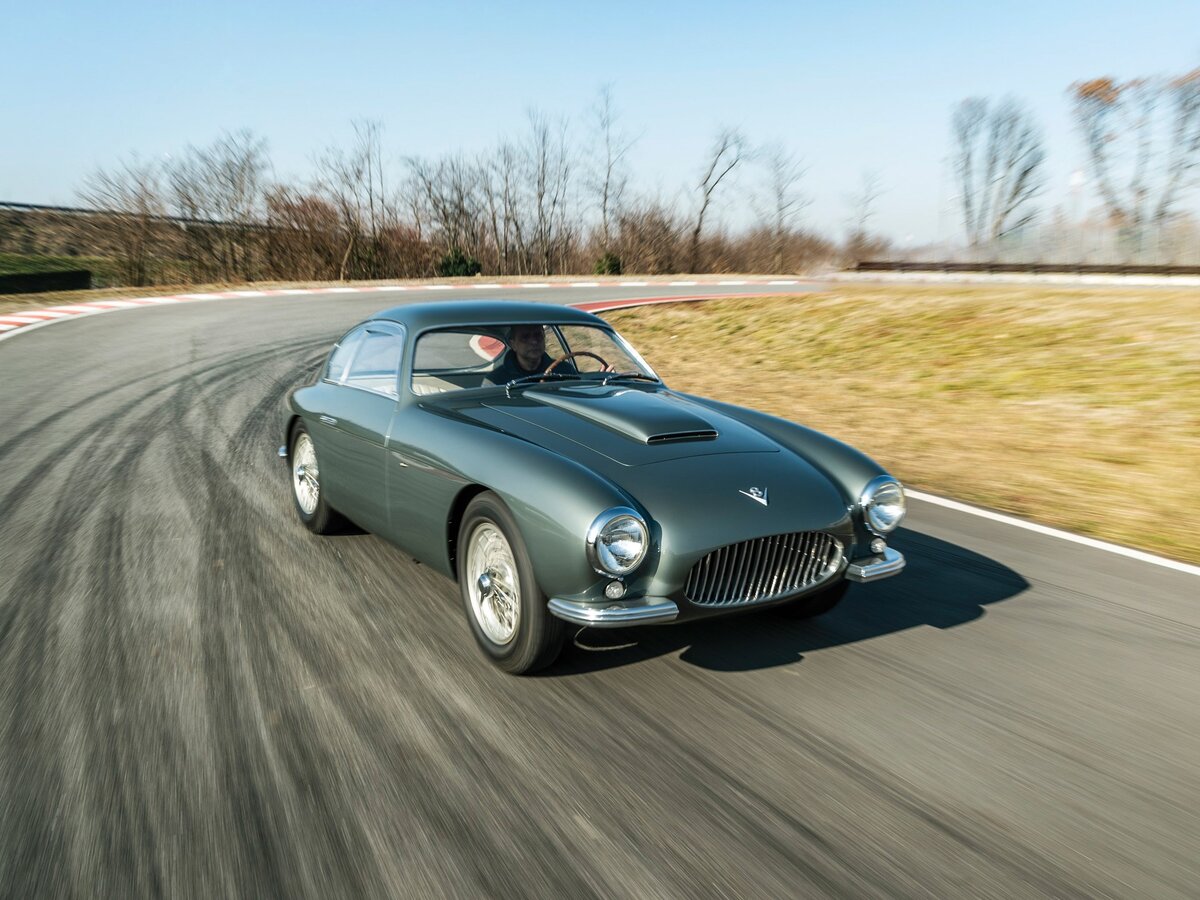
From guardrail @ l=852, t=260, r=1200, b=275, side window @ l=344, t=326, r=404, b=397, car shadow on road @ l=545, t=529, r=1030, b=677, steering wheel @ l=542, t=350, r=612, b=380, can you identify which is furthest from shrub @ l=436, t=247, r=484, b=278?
car shadow on road @ l=545, t=529, r=1030, b=677

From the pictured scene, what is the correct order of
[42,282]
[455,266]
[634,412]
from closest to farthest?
[634,412] < [42,282] < [455,266]

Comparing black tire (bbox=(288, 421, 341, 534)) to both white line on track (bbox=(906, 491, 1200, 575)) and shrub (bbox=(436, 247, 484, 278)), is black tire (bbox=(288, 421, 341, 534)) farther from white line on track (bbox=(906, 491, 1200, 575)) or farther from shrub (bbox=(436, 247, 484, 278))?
shrub (bbox=(436, 247, 484, 278))

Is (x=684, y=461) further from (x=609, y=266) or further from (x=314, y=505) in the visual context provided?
(x=609, y=266)

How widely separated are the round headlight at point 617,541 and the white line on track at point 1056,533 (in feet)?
11.2

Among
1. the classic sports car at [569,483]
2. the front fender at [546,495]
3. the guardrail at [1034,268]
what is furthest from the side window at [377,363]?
the guardrail at [1034,268]

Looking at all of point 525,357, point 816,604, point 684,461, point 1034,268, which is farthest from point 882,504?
point 1034,268

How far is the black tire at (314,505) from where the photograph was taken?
215 inches

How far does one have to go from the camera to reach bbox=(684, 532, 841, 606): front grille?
3557 mm

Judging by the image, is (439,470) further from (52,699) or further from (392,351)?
(52,699)

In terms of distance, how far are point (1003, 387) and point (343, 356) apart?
761 cm

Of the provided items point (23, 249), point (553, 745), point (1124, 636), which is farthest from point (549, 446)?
point (23, 249)

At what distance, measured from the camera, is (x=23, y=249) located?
41156 millimetres

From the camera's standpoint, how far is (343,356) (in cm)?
566

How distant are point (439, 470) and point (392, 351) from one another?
3.86 feet
